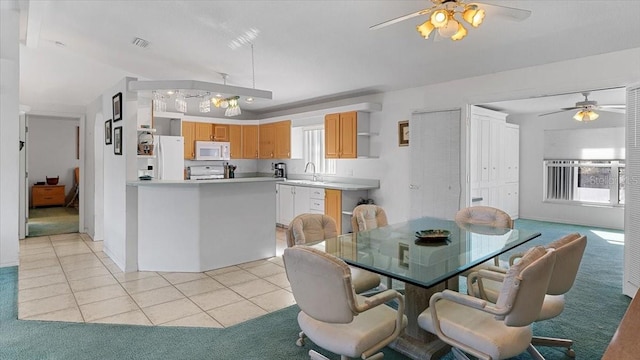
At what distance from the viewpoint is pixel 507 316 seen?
173 cm

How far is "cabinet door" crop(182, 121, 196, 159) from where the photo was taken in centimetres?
721

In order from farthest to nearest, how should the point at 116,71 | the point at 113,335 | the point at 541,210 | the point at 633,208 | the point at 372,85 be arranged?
the point at 541,210, the point at 116,71, the point at 372,85, the point at 633,208, the point at 113,335

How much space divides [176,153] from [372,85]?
3.58 metres

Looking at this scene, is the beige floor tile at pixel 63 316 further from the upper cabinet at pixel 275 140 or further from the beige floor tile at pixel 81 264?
the upper cabinet at pixel 275 140

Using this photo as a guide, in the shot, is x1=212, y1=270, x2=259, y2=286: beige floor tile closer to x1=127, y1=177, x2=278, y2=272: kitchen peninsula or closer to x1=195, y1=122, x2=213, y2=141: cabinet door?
x1=127, y1=177, x2=278, y2=272: kitchen peninsula

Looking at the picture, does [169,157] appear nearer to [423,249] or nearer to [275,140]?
[275,140]

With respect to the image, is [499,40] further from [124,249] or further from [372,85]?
[124,249]

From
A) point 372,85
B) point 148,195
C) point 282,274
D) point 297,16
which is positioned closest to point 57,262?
point 148,195

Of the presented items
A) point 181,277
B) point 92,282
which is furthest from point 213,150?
point 92,282

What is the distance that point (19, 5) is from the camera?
13.7 ft

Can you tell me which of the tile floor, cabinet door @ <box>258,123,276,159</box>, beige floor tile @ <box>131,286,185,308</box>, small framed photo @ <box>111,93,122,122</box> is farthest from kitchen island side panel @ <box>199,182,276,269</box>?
cabinet door @ <box>258,123,276,159</box>

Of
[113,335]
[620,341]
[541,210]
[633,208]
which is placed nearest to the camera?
[620,341]

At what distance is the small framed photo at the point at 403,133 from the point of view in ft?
18.1

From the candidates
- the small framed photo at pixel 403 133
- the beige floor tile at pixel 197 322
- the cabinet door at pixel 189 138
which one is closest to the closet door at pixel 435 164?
the small framed photo at pixel 403 133
